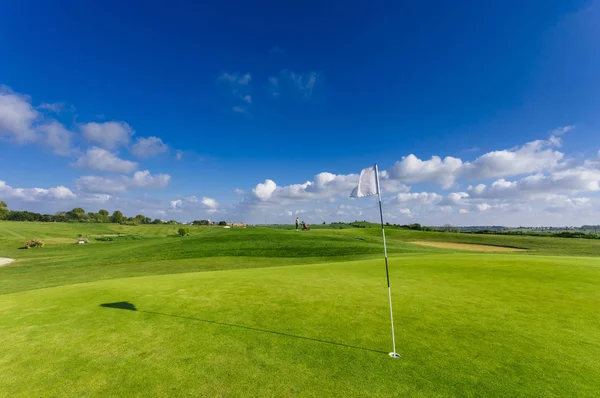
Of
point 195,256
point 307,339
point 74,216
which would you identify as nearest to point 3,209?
point 74,216

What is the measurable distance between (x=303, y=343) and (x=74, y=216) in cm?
18867

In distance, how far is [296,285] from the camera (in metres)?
11.8

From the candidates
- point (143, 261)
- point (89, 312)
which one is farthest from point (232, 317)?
point (143, 261)

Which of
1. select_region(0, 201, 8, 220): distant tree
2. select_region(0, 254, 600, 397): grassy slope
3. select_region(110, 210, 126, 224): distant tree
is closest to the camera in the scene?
select_region(0, 254, 600, 397): grassy slope

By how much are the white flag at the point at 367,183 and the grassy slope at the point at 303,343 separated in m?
3.55

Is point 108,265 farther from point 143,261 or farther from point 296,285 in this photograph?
point 296,285

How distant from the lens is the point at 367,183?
7.67 metres

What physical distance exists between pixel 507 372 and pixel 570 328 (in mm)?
3540

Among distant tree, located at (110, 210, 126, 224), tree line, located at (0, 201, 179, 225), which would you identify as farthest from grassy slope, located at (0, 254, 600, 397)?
distant tree, located at (110, 210, 126, 224)

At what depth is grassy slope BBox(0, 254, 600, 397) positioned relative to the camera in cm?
448

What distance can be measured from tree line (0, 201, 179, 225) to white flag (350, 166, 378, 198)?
140m

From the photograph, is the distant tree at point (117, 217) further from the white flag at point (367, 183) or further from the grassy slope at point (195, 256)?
the white flag at point (367, 183)

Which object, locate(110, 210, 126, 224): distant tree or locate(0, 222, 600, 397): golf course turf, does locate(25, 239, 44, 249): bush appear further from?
locate(110, 210, 126, 224): distant tree

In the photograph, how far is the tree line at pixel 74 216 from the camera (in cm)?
12075
